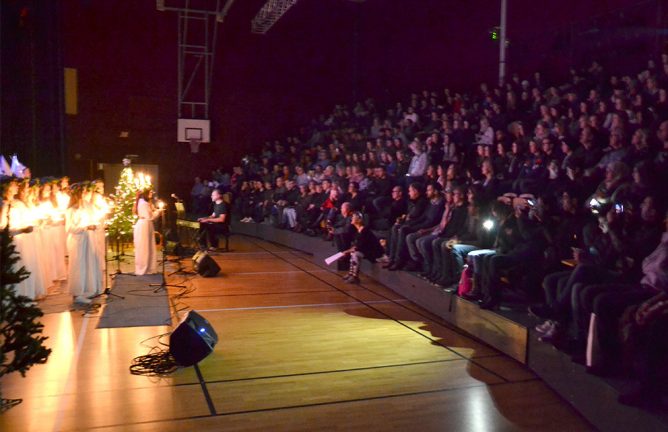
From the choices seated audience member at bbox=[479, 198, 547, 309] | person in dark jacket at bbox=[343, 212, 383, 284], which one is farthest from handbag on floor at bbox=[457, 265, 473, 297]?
person in dark jacket at bbox=[343, 212, 383, 284]

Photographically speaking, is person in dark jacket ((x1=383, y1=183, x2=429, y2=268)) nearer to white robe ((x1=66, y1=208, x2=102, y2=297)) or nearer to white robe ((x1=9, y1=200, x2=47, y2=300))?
white robe ((x1=66, y1=208, x2=102, y2=297))

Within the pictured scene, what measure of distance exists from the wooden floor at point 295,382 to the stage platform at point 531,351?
0.37 ft

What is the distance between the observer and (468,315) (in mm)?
6215

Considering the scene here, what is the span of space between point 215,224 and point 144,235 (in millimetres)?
3009

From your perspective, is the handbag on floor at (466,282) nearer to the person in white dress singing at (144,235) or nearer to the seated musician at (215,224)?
the person in white dress singing at (144,235)

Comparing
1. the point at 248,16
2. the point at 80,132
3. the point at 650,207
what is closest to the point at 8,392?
the point at 650,207

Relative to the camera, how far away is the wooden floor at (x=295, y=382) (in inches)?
160

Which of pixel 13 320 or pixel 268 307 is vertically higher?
pixel 13 320

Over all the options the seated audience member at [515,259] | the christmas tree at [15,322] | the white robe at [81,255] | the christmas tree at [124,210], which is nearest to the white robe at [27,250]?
the white robe at [81,255]

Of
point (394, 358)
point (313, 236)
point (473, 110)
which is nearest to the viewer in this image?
point (394, 358)

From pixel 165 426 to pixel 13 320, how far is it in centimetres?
126

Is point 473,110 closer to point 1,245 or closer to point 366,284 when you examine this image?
point 366,284

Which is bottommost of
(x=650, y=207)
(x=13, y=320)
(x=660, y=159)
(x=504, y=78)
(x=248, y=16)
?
(x=13, y=320)

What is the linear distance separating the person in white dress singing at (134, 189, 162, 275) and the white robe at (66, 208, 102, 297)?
1664 millimetres
